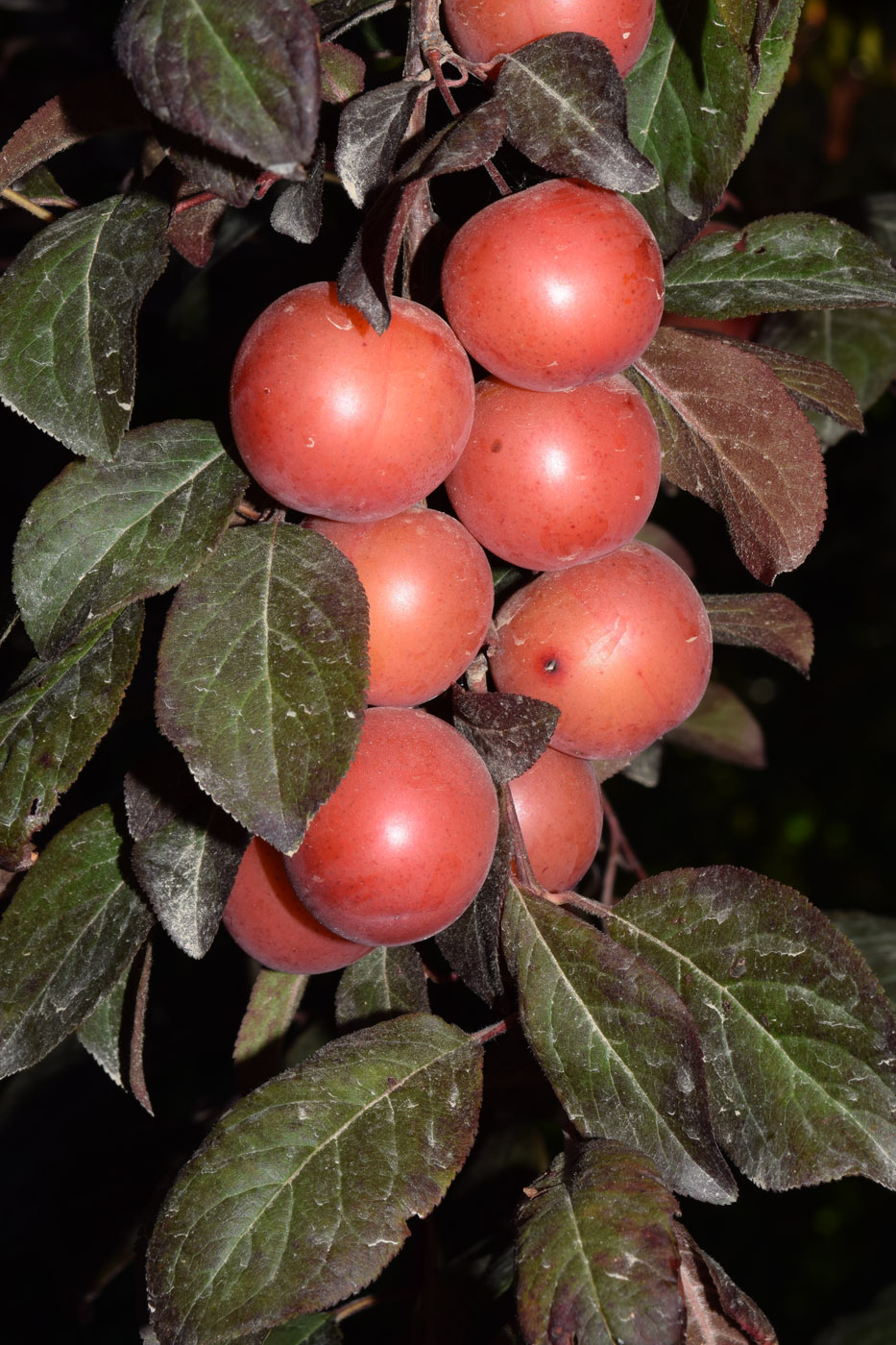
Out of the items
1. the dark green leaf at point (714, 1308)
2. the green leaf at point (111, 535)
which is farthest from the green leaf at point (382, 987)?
the green leaf at point (111, 535)

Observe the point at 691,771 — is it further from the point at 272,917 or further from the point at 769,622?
the point at 272,917

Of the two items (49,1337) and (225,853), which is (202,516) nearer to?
(225,853)

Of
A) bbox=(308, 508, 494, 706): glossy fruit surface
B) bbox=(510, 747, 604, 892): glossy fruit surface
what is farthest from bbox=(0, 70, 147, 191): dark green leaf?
bbox=(510, 747, 604, 892): glossy fruit surface

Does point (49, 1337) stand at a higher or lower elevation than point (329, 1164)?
lower

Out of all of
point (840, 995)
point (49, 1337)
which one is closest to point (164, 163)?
point (840, 995)

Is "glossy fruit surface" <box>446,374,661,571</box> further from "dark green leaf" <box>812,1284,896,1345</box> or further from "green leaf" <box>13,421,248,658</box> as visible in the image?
"dark green leaf" <box>812,1284,896,1345</box>

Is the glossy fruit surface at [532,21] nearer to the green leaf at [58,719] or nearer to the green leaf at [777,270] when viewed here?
the green leaf at [777,270]
